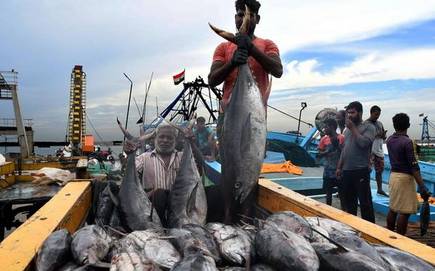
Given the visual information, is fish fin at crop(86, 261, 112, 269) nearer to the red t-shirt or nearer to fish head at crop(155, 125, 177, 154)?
the red t-shirt

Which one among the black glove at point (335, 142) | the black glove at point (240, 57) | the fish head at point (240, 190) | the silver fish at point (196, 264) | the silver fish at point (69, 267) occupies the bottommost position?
the silver fish at point (69, 267)

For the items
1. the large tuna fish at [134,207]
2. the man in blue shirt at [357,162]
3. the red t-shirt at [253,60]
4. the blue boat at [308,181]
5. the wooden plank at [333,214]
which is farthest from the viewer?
the blue boat at [308,181]

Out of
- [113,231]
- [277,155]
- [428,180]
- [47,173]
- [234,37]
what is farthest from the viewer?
[277,155]

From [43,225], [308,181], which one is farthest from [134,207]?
[308,181]

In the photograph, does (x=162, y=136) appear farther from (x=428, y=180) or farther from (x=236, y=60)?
(x=428, y=180)

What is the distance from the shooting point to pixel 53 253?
181 centimetres

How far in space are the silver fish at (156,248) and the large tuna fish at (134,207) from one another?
0.61 m

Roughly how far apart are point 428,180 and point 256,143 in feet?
29.1

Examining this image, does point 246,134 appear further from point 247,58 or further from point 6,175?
point 6,175

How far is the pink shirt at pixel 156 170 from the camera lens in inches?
133

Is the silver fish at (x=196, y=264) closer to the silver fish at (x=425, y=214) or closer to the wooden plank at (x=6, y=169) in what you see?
the silver fish at (x=425, y=214)

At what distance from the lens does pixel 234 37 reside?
267cm

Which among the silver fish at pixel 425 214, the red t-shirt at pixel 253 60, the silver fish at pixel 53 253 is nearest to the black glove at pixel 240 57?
the red t-shirt at pixel 253 60

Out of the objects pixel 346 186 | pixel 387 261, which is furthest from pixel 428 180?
pixel 387 261
